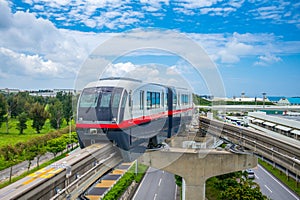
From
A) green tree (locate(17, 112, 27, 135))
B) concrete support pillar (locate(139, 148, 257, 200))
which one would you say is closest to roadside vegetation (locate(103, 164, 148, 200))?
concrete support pillar (locate(139, 148, 257, 200))

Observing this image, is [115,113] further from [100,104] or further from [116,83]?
[116,83]

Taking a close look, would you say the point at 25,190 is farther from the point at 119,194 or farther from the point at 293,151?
the point at 119,194

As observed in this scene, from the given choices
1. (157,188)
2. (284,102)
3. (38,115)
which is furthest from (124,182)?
(284,102)

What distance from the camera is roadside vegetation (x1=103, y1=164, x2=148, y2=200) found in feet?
53.5

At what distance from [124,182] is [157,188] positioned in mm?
2510

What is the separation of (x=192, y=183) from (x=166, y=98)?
3747 millimetres

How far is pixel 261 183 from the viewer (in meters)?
19.8

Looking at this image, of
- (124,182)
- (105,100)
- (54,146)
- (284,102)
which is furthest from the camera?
(284,102)

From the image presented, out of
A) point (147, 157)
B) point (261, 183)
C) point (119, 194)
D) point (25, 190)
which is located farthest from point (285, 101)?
point (25, 190)

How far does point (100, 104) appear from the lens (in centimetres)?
813

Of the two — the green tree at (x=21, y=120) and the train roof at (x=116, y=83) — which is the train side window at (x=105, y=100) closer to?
the train roof at (x=116, y=83)

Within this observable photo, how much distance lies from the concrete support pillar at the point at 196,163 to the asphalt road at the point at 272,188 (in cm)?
700

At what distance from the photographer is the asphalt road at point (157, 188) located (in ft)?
58.2

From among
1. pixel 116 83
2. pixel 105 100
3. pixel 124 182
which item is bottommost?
pixel 124 182
